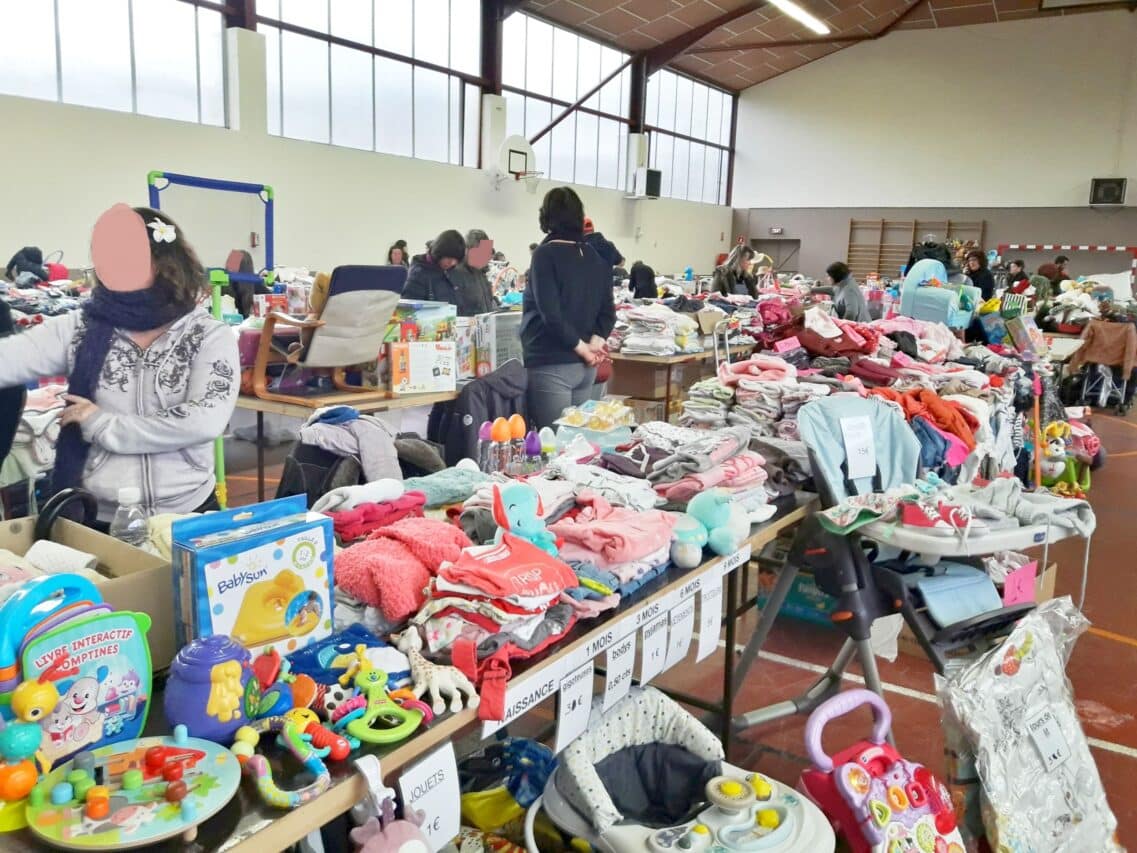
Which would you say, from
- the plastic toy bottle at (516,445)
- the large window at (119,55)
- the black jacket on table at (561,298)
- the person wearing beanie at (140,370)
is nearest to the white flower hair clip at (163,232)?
the person wearing beanie at (140,370)

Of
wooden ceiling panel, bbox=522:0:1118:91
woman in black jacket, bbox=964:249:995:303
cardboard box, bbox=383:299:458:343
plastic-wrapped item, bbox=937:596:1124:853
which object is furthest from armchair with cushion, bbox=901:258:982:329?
wooden ceiling panel, bbox=522:0:1118:91

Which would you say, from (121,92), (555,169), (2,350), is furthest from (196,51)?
(2,350)

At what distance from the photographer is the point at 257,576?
3.99 ft

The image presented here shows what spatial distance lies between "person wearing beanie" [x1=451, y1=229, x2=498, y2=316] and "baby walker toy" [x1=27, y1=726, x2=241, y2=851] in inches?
169

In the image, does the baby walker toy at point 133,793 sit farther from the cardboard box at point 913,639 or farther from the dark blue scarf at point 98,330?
the cardboard box at point 913,639

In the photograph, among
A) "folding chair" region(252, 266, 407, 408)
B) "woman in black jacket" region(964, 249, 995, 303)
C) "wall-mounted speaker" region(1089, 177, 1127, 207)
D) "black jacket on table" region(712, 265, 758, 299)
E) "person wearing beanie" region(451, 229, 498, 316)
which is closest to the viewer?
"folding chair" region(252, 266, 407, 408)

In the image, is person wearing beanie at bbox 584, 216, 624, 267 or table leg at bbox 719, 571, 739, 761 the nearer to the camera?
table leg at bbox 719, 571, 739, 761

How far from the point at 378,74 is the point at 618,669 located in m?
12.0

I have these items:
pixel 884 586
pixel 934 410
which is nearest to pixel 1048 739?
pixel 884 586

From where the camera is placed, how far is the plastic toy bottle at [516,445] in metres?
2.42

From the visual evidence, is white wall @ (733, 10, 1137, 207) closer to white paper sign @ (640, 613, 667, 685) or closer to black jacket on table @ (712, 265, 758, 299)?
black jacket on table @ (712, 265, 758, 299)

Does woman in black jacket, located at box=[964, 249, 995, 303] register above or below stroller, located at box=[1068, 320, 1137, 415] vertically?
above

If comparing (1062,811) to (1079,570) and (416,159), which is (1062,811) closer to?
(1079,570)

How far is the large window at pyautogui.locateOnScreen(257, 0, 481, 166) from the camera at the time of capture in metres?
11.0
